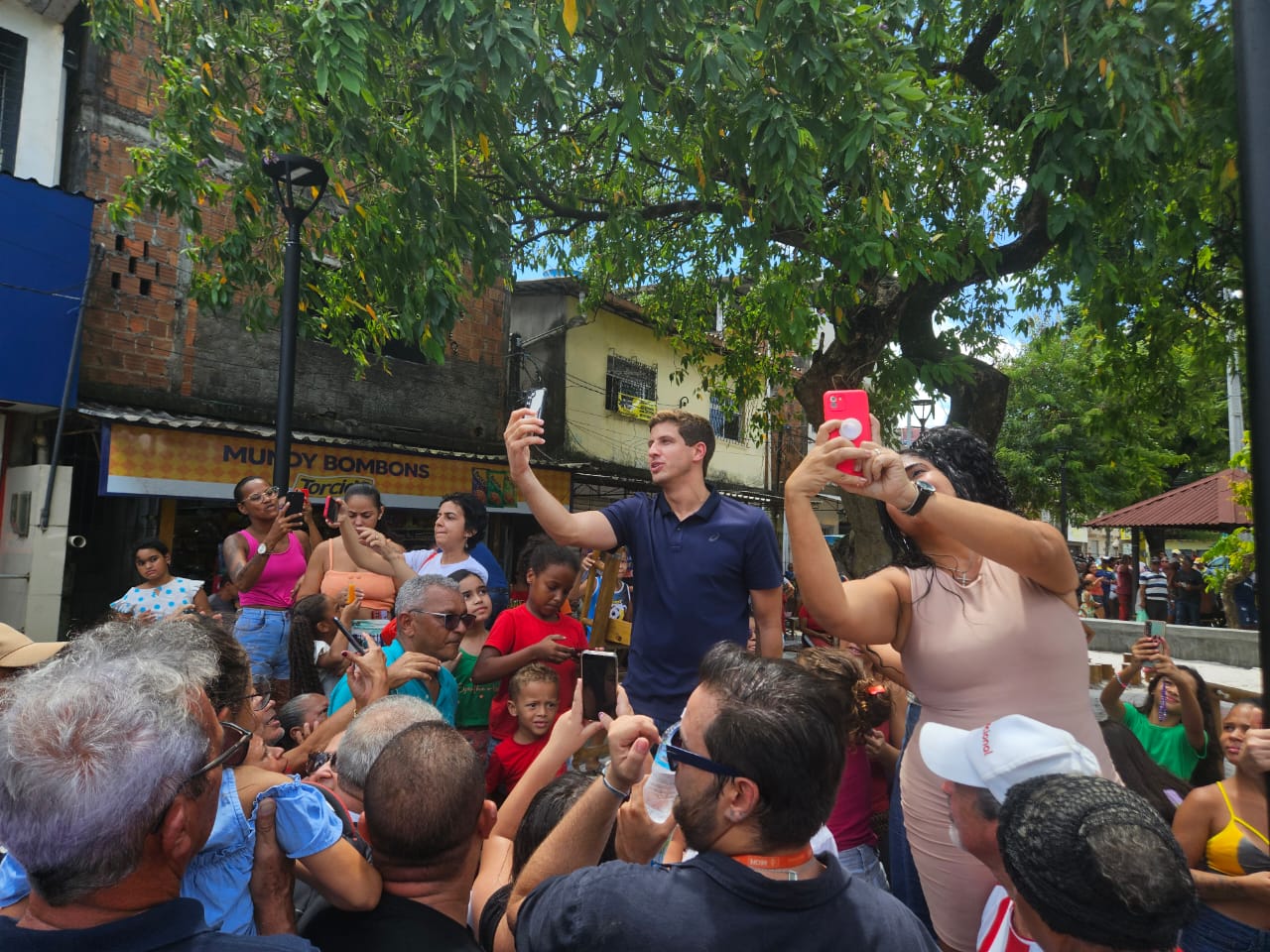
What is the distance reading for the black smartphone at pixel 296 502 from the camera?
16.8ft

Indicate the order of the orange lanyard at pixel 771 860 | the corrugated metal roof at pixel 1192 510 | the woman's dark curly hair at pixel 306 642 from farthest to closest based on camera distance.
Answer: the corrugated metal roof at pixel 1192 510
the woman's dark curly hair at pixel 306 642
the orange lanyard at pixel 771 860

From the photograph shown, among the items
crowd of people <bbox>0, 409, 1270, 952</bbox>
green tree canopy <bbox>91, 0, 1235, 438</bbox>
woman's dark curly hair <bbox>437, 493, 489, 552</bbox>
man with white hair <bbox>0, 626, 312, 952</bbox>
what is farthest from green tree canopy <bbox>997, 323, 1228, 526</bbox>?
man with white hair <bbox>0, 626, 312, 952</bbox>

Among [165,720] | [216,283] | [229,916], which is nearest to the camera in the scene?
[165,720]

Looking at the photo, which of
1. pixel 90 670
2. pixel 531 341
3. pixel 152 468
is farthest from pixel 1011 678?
pixel 531 341

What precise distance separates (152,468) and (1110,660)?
12.7 m

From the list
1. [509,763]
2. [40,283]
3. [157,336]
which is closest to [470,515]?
[509,763]

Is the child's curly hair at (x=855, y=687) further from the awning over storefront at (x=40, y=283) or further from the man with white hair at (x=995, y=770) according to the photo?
the awning over storefront at (x=40, y=283)

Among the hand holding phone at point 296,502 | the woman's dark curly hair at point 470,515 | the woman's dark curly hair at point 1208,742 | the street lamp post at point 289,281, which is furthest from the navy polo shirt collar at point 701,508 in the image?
the street lamp post at point 289,281

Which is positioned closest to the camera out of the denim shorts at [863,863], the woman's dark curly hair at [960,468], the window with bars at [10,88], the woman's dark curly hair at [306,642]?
the woman's dark curly hair at [960,468]

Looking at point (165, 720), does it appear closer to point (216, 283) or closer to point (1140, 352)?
point (216, 283)

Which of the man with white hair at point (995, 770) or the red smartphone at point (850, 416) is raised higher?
the red smartphone at point (850, 416)

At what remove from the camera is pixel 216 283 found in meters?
7.43

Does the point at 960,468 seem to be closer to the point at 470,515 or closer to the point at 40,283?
the point at 470,515

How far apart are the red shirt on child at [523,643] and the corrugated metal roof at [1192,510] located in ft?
46.0
